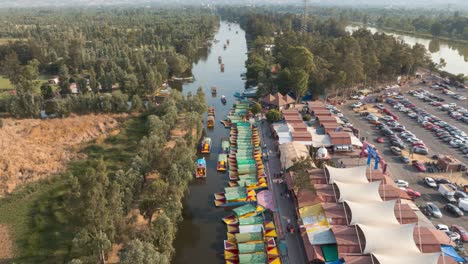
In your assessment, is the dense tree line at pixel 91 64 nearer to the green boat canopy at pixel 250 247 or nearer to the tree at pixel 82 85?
the tree at pixel 82 85

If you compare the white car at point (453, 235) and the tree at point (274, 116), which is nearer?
the white car at point (453, 235)

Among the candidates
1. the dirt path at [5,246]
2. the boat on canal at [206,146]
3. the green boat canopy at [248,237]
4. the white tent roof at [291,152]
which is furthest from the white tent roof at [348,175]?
the dirt path at [5,246]

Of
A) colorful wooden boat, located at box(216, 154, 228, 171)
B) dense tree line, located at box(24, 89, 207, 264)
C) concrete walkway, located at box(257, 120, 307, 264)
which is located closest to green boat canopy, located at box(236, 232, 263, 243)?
concrete walkway, located at box(257, 120, 307, 264)

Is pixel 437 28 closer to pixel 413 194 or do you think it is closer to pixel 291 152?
pixel 413 194

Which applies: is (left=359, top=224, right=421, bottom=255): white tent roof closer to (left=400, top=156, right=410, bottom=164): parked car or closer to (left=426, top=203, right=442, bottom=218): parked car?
(left=426, top=203, right=442, bottom=218): parked car

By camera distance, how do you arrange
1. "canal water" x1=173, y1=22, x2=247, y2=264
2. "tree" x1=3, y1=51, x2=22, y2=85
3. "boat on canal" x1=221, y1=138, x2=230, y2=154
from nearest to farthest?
1. "canal water" x1=173, y1=22, x2=247, y2=264
2. "boat on canal" x1=221, y1=138, x2=230, y2=154
3. "tree" x1=3, y1=51, x2=22, y2=85

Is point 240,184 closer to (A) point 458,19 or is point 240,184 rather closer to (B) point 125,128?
(B) point 125,128

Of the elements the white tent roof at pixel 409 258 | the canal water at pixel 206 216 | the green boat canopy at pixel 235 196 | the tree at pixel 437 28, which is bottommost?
the canal water at pixel 206 216
